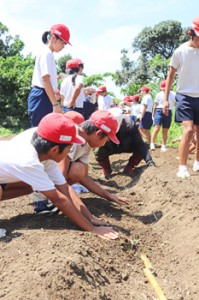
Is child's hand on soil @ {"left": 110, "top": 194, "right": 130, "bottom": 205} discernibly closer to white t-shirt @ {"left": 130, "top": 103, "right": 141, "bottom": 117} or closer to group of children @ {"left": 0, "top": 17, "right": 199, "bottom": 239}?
group of children @ {"left": 0, "top": 17, "right": 199, "bottom": 239}

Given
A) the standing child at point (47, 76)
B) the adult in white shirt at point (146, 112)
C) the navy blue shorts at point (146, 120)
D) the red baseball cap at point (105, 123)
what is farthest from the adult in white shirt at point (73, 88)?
the navy blue shorts at point (146, 120)

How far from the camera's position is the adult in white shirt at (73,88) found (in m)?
6.30

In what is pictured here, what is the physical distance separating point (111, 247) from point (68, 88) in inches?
143

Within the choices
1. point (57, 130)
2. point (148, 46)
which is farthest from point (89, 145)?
point (148, 46)

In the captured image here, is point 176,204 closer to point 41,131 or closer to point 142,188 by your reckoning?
point 142,188

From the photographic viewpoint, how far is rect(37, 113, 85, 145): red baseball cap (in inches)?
125

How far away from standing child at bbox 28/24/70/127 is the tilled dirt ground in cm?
103

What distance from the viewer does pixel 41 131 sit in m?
3.25

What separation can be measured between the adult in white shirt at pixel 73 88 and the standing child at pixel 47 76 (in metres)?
1.28

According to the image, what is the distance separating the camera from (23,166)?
10.5 ft

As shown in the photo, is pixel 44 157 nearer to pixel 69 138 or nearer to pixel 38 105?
pixel 69 138

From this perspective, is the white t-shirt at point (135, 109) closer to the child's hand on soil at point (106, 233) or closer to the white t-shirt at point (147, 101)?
the white t-shirt at point (147, 101)

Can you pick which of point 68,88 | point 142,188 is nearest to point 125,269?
point 142,188

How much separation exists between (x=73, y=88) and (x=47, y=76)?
65.9 inches
